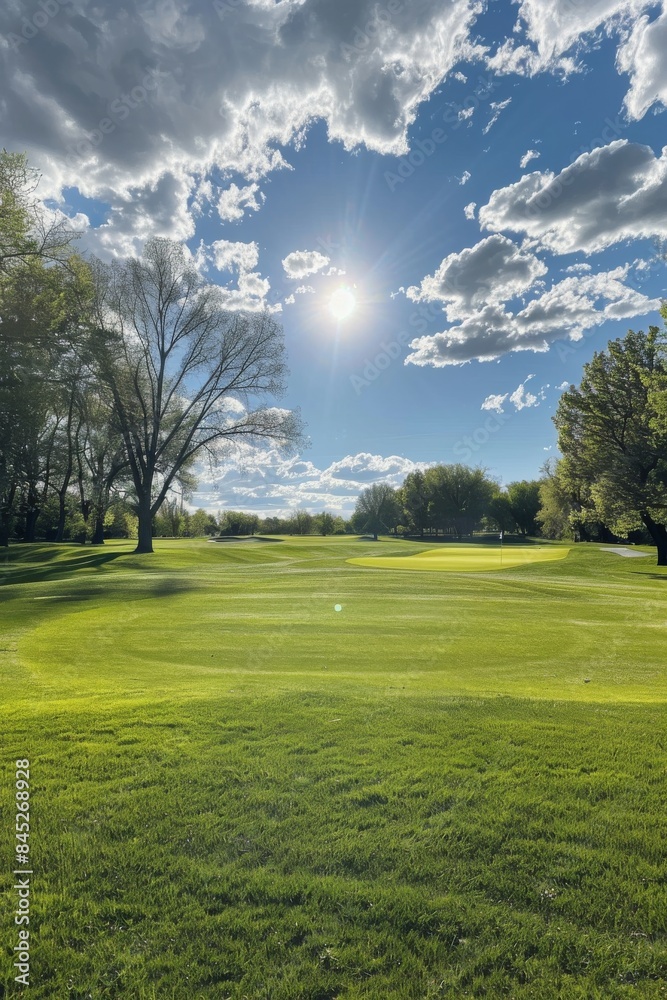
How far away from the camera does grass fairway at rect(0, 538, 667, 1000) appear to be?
103 inches

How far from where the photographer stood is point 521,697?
676 cm

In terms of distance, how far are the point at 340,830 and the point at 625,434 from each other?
121 feet

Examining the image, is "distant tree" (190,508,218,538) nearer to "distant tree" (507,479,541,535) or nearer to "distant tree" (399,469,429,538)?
"distant tree" (399,469,429,538)

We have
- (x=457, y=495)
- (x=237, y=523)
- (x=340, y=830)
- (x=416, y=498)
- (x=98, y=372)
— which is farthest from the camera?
(x=237, y=523)

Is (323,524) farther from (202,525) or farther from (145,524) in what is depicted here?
(145,524)

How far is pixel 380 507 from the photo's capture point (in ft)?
352

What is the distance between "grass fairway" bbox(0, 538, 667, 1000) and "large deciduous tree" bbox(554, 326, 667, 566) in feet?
87.3

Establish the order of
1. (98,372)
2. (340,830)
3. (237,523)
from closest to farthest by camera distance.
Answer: (340,830) → (98,372) → (237,523)

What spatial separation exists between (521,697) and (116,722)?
17.4ft

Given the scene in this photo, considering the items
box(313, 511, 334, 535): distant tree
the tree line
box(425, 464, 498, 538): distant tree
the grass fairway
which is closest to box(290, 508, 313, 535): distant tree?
box(313, 511, 334, 535): distant tree

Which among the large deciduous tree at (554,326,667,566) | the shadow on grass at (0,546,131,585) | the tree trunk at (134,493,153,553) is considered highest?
the large deciduous tree at (554,326,667,566)

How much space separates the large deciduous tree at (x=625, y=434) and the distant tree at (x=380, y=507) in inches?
2744

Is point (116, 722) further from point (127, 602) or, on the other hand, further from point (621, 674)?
point (127, 602)

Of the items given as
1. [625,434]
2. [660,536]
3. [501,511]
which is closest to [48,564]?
[625,434]
